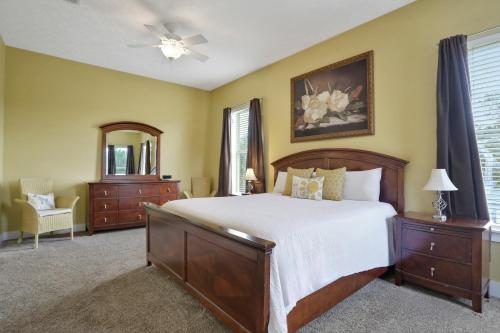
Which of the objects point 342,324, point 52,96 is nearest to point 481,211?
point 342,324

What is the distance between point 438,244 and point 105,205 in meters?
4.72

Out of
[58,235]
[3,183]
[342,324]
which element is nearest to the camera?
[342,324]

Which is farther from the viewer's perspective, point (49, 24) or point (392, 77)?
point (49, 24)

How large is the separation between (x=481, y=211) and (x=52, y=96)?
6.05m

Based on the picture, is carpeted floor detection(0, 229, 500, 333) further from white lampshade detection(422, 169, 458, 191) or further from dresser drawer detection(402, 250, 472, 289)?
white lampshade detection(422, 169, 458, 191)

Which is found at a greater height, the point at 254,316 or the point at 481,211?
the point at 481,211

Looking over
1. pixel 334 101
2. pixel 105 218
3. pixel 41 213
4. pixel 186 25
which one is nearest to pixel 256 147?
pixel 334 101

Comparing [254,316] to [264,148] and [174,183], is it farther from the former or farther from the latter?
[174,183]

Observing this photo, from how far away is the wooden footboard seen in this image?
1.49m

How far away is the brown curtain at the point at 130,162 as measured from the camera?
202 inches

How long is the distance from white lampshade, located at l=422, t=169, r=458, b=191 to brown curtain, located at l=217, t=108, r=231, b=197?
373 centimetres

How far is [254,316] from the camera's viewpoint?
5.02 feet

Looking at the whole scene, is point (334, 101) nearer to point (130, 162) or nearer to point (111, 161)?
point (130, 162)

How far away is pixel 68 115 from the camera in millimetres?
4582
